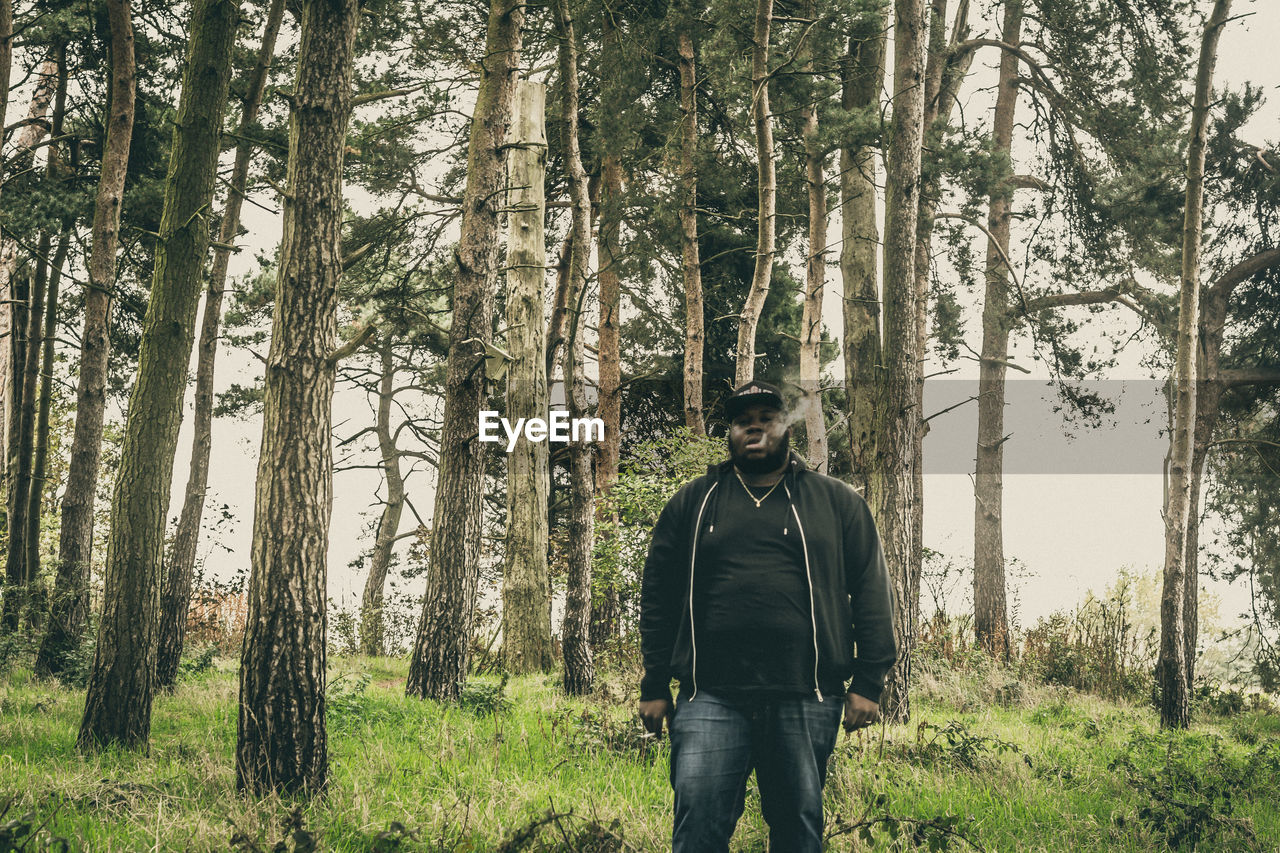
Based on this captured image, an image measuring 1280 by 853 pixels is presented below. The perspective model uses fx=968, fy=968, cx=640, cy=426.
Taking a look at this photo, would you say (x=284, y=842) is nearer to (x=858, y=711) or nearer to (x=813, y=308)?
(x=858, y=711)

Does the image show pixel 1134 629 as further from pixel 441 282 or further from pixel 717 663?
pixel 441 282

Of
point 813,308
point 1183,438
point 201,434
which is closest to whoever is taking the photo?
point 1183,438

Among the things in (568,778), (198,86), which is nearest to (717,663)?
(568,778)

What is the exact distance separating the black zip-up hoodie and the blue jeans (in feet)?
0.46

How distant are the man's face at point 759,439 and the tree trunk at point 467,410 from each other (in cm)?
651

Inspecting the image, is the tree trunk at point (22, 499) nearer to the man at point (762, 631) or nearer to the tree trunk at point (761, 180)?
the tree trunk at point (761, 180)

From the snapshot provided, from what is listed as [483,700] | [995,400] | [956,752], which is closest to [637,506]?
[483,700]

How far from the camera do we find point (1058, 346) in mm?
18141

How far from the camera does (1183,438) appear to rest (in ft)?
36.7

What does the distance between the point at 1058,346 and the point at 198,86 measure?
51.0 feet

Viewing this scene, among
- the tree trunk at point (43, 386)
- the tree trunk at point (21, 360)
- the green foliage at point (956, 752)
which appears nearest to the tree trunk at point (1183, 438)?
the green foliage at point (956, 752)

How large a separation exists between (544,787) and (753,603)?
2.75 metres

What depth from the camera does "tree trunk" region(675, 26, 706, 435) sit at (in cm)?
1538

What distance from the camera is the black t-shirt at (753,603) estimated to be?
354 centimetres
